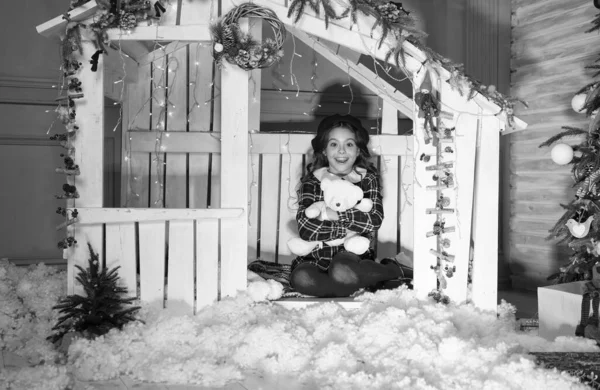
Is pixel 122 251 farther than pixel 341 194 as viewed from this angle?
No

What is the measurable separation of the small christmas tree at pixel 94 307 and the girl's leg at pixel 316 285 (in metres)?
0.84

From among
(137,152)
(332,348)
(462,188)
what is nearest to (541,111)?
(462,188)

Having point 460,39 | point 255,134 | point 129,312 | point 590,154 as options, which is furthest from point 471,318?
point 460,39

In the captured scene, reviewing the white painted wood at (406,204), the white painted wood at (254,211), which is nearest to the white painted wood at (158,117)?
the white painted wood at (254,211)

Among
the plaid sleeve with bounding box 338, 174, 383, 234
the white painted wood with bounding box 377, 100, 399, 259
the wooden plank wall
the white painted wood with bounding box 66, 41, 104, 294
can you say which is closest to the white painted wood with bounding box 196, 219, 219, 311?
the white painted wood with bounding box 66, 41, 104, 294

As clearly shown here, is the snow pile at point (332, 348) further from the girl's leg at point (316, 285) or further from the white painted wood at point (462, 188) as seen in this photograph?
the girl's leg at point (316, 285)

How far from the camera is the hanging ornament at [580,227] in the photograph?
314cm

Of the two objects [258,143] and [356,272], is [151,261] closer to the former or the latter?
[356,272]

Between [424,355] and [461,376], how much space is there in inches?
7.4

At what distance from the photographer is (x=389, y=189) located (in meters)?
4.21

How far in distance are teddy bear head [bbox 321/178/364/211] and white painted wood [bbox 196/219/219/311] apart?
729mm

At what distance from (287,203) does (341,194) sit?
0.79 m

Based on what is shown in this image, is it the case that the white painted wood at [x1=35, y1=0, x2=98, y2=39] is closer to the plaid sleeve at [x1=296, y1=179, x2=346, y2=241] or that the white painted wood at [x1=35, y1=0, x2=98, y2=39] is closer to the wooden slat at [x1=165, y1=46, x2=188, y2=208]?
the wooden slat at [x1=165, y1=46, x2=188, y2=208]

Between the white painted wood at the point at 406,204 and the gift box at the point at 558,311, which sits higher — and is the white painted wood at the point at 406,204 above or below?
above
